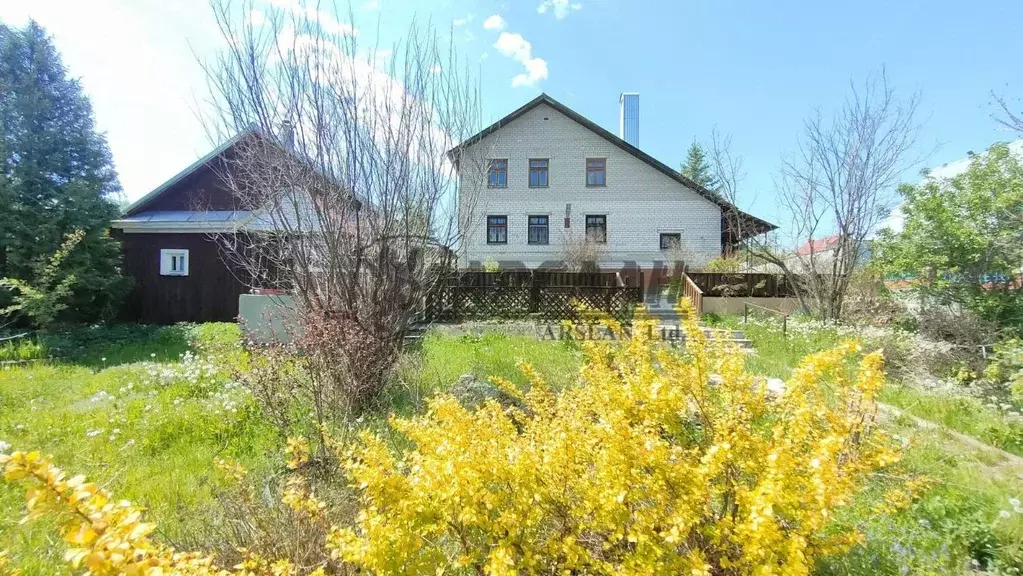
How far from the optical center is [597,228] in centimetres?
1702

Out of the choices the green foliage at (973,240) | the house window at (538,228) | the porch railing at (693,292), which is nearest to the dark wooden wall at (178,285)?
the house window at (538,228)

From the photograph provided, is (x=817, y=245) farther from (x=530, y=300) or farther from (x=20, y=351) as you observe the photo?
(x=20, y=351)

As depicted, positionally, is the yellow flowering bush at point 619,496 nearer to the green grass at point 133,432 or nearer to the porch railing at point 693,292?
the green grass at point 133,432

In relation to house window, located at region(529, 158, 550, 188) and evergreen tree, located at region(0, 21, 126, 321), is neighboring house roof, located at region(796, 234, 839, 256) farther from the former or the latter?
evergreen tree, located at region(0, 21, 126, 321)

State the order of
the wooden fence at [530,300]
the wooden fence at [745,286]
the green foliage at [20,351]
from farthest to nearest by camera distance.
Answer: the wooden fence at [745,286]
the wooden fence at [530,300]
the green foliage at [20,351]

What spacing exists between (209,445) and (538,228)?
14.9 meters

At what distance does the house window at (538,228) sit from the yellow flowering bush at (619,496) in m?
15.6

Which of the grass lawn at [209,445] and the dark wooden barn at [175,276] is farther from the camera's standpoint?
the dark wooden barn at [175,276]

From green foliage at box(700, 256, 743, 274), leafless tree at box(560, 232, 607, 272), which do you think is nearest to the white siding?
leafless tree at box(560, 232, 607, 272)

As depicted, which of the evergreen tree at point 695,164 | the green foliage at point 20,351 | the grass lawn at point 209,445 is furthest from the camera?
the evergreen tree at point 695,164

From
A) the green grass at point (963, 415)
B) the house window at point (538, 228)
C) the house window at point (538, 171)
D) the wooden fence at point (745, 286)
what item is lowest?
the green grass at point (963, 415)

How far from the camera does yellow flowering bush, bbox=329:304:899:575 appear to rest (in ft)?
4.38

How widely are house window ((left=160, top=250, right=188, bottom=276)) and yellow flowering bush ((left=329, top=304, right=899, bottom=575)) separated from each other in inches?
515

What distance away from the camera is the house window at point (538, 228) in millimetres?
17266
